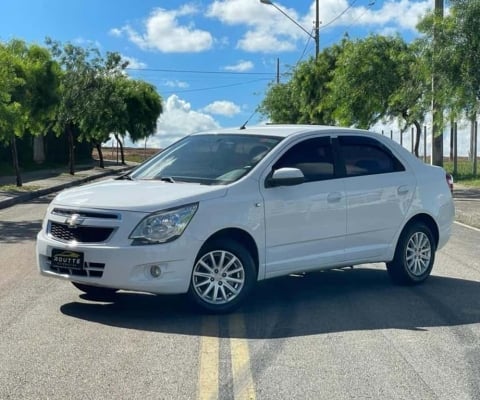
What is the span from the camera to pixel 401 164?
29.0 feet

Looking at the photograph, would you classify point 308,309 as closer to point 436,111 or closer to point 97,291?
point 97,291

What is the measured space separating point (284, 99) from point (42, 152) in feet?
53.6

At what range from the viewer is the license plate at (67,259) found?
6848 mm

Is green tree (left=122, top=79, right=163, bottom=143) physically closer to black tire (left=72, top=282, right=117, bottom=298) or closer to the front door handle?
the front door handle

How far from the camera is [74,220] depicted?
22.6 ft

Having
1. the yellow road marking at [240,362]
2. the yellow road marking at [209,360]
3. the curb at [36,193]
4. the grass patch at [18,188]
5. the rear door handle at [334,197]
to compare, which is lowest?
the curb at [36,193]

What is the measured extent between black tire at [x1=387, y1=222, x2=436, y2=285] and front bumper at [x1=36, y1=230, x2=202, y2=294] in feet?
9.34

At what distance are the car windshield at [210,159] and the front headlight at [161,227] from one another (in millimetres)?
694

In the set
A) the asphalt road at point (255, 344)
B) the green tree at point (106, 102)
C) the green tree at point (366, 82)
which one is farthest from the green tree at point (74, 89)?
the asphalt road at point (255, 344)

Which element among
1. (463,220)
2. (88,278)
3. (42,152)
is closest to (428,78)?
(463,220)

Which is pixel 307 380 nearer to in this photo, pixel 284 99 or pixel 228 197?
pixel 228 197

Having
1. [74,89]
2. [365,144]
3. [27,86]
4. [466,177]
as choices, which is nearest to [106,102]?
[74,89]

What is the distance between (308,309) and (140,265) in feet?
5.83

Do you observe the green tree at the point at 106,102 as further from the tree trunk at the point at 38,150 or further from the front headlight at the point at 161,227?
the front headlight at the point at 161,227
